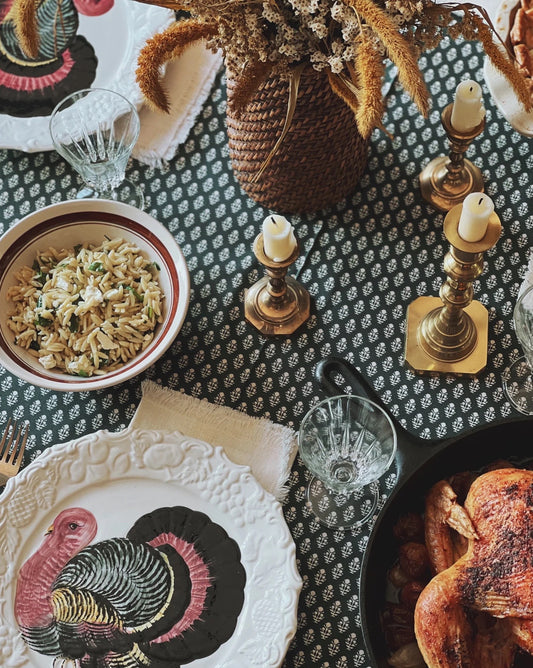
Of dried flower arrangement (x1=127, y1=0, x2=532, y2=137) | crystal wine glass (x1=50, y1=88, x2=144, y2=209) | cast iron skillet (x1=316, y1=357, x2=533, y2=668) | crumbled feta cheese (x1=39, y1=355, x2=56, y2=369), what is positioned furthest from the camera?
crystal wine glass (x1=50, y1=88, x2=144, y2=209)

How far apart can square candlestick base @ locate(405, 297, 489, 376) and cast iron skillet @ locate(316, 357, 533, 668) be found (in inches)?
6.7

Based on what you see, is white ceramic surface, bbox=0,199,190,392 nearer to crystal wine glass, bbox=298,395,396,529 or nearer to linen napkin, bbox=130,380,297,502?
linen napkin, bbox=130,380,297,502

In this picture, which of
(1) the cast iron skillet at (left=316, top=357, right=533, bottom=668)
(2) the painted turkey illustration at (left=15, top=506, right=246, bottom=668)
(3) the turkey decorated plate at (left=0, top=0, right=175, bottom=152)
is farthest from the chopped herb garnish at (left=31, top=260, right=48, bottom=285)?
(1) the cast iron skillet at (left=316, top=357, right=533, bottom=668)

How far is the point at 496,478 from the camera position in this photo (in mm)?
1189

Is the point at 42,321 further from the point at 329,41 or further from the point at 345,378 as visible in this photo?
the point at 329,41

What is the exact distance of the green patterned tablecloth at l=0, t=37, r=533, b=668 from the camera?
4.51 ft

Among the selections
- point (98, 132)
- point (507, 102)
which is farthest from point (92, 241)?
point (507, 102)

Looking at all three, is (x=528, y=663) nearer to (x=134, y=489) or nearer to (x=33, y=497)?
(x=134, y=489)

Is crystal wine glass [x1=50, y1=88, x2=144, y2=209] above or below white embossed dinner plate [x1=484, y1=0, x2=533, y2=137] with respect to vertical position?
below

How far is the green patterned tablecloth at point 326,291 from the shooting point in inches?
54.1

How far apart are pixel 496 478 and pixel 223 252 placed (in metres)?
0.61

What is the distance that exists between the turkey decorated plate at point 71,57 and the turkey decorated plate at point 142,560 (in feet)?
2.01

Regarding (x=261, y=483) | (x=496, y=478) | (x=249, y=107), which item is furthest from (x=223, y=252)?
(x=496, y=478)

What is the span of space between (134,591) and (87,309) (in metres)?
0.43
